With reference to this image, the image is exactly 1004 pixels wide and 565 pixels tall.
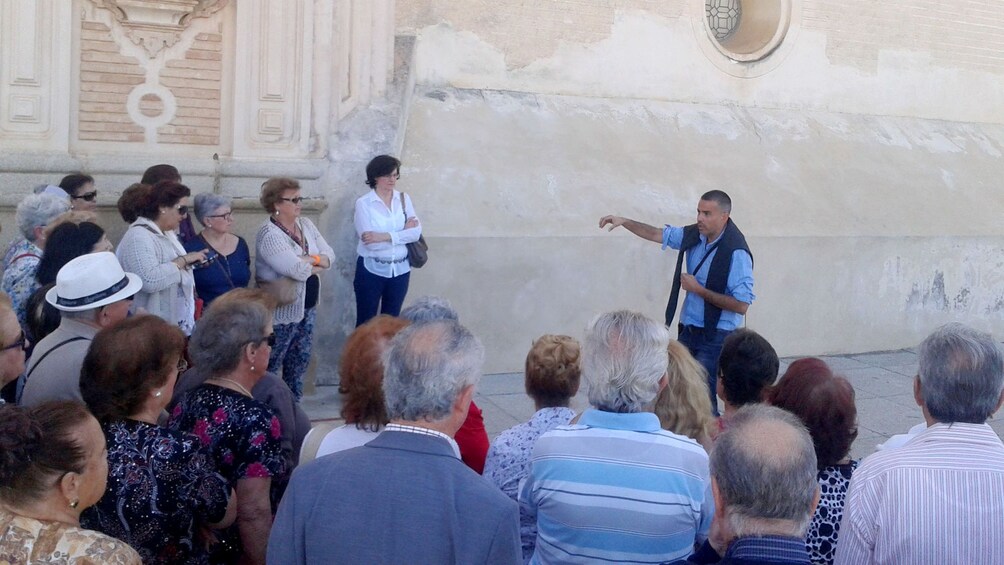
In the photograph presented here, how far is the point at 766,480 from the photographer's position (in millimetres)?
2186

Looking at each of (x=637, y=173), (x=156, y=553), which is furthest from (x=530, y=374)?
(x=637, y=173)

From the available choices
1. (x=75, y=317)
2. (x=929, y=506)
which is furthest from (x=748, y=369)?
(x=75, y=317)

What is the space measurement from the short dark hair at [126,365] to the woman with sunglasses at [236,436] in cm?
16

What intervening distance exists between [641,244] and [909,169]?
381 cm

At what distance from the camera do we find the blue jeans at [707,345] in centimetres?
599

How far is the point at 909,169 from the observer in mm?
10570

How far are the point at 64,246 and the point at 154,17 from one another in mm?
2760

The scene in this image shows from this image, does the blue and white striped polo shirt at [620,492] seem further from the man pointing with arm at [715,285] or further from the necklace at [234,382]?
the man pointing with arm at [715,285]

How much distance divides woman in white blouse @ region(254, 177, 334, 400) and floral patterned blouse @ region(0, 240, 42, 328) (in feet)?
5.10

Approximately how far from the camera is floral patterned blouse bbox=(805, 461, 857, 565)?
3.01 m

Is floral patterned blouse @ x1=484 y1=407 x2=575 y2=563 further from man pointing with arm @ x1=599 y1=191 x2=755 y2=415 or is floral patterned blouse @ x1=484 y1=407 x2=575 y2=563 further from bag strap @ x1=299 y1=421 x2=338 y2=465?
man pointing with arm @ x1=599 y1=191 x2=755 y2=415

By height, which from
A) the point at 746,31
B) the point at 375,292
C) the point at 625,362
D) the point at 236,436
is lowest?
the point at 375,292

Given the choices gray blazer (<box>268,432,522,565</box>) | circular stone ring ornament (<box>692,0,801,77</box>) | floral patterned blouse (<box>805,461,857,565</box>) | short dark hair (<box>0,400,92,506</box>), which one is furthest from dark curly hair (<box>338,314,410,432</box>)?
circular stone ring ornament (<box>692,0,801,77</box>)

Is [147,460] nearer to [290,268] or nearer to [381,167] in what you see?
[290,268]
